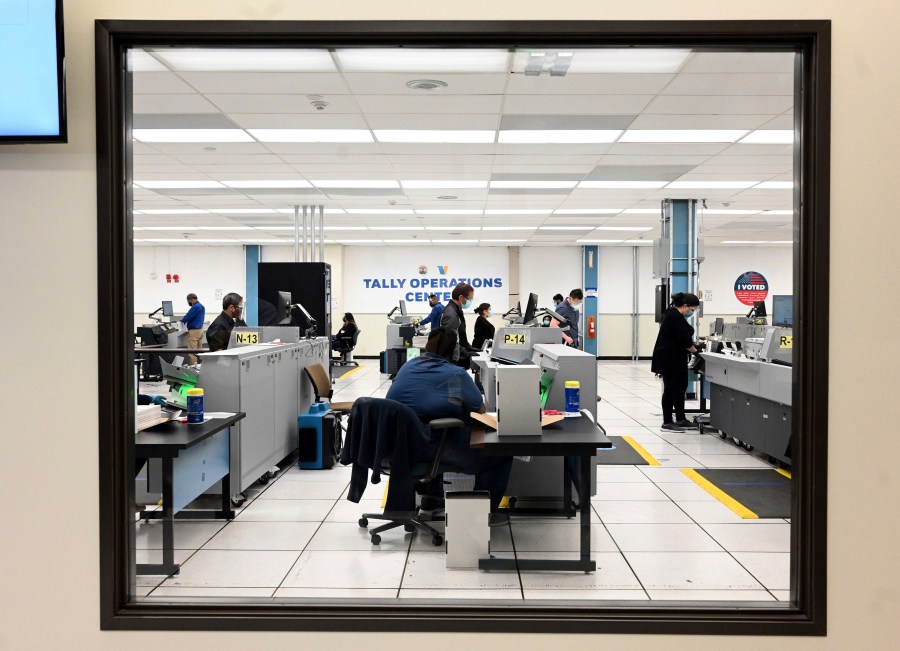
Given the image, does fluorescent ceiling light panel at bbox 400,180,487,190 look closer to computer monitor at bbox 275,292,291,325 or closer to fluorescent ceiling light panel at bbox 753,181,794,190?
computer monitor at bbox 275,292,291,325

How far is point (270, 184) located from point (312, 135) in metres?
2.50

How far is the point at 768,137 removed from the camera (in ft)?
19.4

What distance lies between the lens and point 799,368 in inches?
83.5

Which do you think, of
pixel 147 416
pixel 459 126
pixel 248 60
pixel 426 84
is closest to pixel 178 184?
pixel 459 126

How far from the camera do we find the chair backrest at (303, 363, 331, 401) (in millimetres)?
5568

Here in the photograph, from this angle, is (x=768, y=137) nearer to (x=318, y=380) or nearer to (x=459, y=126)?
(x=459, y=126)

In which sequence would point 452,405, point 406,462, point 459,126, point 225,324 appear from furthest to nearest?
1. point 225,324
2. point 459,126
3. point 452,405
4. point 406,462

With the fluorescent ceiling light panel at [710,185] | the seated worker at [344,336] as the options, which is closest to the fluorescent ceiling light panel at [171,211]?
the seated worker at [344,336]

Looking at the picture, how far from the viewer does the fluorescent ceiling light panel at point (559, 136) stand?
18.9ft

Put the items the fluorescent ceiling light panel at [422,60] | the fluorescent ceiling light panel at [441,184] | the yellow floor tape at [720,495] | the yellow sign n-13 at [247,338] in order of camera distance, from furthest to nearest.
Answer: the fluorescent ceiling light panel at [441,184], the yellow sign n-13 at [247,338], the yellow floor tape at [720,495], the fluorescent ceiling light panel at [422,60]

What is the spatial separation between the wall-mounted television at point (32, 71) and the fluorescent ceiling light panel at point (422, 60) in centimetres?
211

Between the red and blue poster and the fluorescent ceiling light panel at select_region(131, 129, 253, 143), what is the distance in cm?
1314

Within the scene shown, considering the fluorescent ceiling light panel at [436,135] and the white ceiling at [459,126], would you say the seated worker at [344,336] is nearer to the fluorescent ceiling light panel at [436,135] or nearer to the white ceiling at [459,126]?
the white ceiling at [459,126]

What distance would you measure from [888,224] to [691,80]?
274cm
